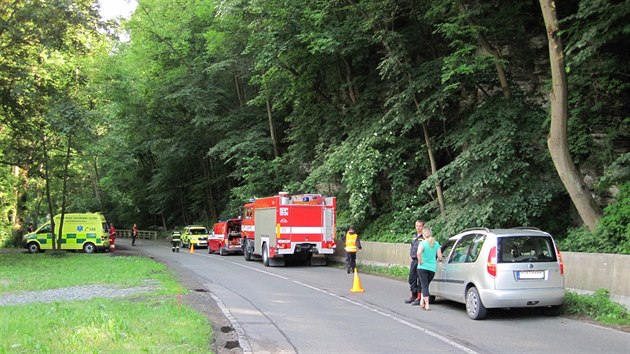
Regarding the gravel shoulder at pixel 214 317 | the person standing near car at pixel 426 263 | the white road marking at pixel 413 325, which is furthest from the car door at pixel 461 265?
the gravel shoulder at pixel 214 317

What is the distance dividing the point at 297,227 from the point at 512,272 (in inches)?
521

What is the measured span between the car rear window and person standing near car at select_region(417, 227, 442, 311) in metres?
1.67

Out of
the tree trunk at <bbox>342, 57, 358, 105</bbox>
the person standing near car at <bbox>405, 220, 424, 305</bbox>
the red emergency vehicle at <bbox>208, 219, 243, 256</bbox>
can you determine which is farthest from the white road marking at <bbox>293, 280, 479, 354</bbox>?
the red emergency vehicle at <bbox>208, 219, 243, 256</bbox>

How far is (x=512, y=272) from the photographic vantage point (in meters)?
9.43

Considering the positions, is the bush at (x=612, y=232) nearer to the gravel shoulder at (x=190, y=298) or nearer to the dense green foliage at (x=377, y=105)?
the dense green foliage at (x=377, y=105)

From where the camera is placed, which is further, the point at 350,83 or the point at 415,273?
the point at 350,83

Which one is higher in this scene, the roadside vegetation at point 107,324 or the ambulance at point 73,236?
the ambulance at point 73,236

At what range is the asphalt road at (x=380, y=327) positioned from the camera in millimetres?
7680

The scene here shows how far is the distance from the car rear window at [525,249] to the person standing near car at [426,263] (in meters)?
1.67

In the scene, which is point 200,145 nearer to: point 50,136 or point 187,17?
point 187,17

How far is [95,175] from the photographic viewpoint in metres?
56.9

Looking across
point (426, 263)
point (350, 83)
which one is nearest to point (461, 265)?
point (426, 263)

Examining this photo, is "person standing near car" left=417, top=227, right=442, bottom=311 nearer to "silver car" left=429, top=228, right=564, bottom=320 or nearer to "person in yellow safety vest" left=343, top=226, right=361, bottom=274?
"silver car" left=429, top=228, right=564, bottom=320

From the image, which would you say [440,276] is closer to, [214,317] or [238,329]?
[238,329]
